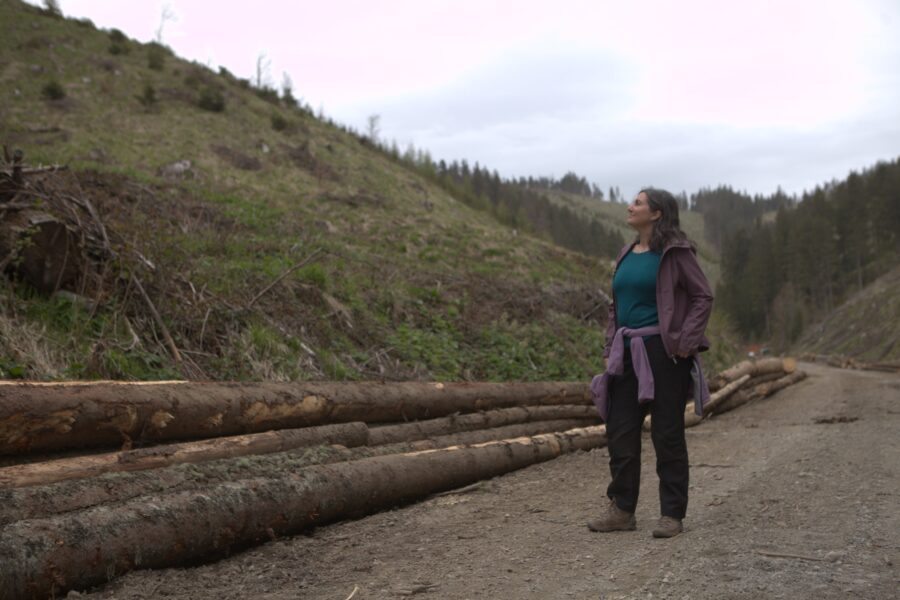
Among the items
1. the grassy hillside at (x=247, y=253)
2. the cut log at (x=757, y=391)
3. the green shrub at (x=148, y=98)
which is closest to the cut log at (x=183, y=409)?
the grassy hillside at (x=247, y=253)

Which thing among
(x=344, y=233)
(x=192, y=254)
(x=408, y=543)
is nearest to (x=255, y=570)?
(x=408, y=543)

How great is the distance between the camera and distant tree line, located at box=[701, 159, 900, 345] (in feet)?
212

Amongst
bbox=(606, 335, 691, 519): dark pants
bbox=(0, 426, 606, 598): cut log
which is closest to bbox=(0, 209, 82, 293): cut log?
bbox=(0, 426, 606, 598): cut log

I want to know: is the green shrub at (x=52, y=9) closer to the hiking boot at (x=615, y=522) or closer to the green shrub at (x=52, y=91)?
the green shrub at (x=52, y=91)

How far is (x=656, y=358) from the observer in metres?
3.84

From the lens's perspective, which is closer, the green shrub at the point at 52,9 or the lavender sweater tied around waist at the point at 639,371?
the lavender sweater tied around waist at the point at 639,371

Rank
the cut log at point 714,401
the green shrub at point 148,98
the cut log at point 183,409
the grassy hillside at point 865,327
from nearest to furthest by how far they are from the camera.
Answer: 1. the cut log at point 183,409
2. the cut log at point 714,401
3. the green shrub at point 148,98
4. the grassy hillside at point 865,327

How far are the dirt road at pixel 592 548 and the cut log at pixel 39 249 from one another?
12.8 feet

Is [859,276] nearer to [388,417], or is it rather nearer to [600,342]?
[600,342]

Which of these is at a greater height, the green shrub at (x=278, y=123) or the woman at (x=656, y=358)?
the green shrub at (x=278, y=123)

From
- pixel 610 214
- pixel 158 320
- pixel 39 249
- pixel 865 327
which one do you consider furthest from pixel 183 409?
pixel 610 214

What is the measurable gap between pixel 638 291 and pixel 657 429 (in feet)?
2.62

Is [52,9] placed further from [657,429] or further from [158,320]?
[657,429]

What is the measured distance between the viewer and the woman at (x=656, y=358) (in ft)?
12.4
